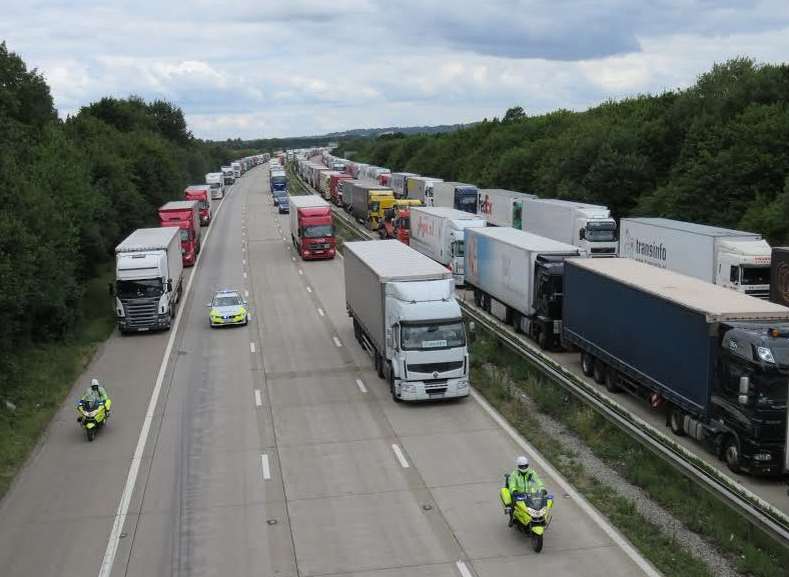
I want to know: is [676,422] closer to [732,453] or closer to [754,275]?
[732,453]

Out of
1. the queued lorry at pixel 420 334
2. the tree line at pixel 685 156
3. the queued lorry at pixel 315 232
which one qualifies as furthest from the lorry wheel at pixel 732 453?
the queued lorry at pixel 315 232

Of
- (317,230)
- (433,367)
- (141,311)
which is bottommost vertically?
(141,311)

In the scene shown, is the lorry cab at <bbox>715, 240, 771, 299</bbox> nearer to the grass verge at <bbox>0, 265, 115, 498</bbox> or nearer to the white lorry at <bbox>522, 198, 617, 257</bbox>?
the white lorry at <bbox>522, 198, 617, 257</bbox>

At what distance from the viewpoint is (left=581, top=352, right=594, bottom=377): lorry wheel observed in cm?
2658

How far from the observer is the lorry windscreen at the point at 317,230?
183ft

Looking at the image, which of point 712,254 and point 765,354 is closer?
point 765,354

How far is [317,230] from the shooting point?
56.0 meters

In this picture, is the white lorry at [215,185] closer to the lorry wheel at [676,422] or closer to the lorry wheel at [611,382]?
the lorry wheel at [611,382]

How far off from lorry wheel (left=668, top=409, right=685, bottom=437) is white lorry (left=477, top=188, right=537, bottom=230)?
35908mm

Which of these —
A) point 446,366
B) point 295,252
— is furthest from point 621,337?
point 295,252

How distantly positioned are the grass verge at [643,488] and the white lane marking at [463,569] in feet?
9.62

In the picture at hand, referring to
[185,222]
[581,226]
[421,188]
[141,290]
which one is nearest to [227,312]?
[141,290]

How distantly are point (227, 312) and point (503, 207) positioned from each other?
2835 centimetres

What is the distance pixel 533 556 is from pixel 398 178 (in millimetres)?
80797
